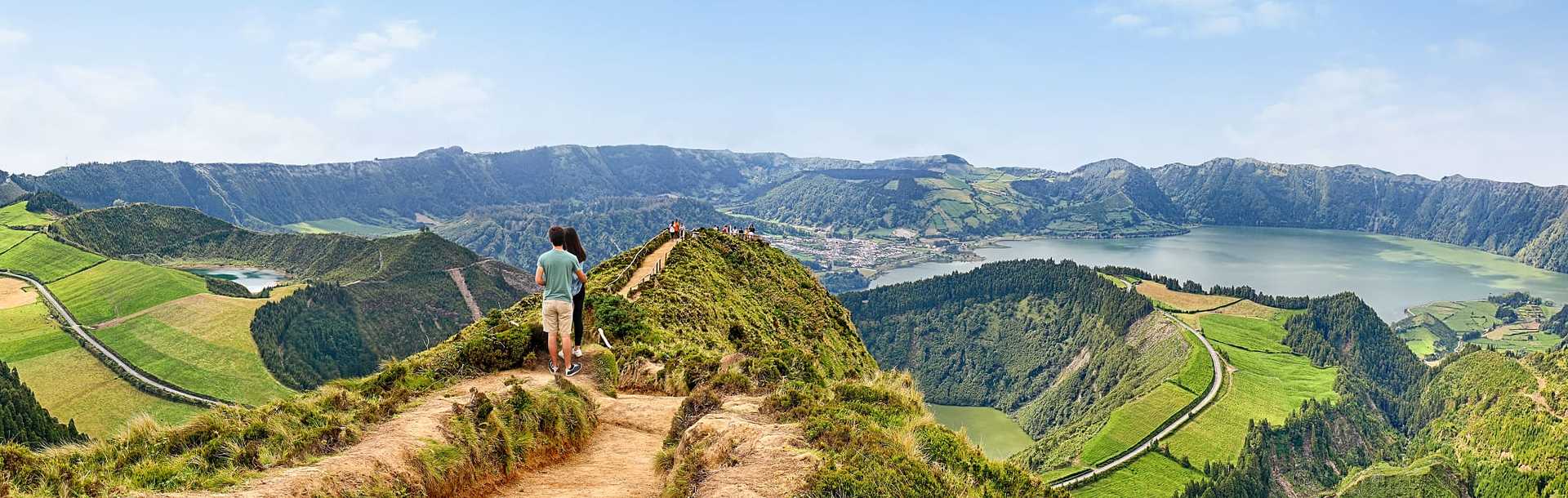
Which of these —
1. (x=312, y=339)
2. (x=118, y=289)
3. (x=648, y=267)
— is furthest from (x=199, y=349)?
(x=648, y=267)

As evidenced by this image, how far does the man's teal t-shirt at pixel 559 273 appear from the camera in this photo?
1388 cm

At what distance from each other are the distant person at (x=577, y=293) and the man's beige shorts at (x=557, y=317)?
51cm

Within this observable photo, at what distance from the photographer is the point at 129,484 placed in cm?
732

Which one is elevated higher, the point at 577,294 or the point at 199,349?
the point at 577,294

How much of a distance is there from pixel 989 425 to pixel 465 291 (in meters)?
120

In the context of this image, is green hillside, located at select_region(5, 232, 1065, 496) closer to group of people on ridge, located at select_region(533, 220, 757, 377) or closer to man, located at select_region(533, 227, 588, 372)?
group of people on ridge, located at select_region(533, 220, 757, 377)

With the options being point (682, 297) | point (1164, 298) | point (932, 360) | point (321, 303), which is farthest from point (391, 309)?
point (1164, 298)

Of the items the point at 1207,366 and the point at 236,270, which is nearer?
the point at 1207,366

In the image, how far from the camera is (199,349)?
105 meters

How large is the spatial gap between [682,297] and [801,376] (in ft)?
41.5

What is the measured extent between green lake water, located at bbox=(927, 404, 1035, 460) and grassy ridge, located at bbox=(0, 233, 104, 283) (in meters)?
162

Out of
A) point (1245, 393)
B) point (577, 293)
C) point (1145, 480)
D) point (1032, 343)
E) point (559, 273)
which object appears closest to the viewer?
point (559, 273)

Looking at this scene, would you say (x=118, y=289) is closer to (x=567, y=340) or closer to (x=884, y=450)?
(x=567, y=340)

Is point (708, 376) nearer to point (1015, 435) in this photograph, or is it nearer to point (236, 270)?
point (1015, 435)
